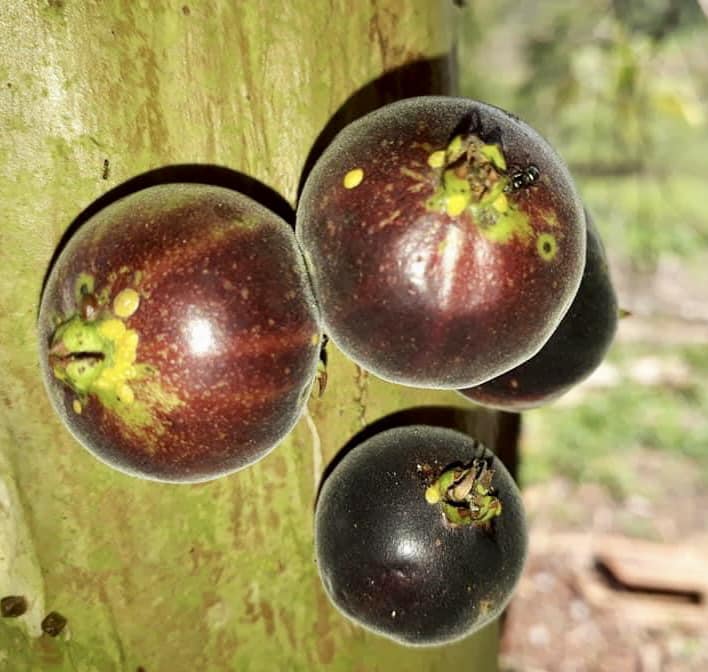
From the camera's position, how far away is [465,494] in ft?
5.16

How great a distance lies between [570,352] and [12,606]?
1.29m

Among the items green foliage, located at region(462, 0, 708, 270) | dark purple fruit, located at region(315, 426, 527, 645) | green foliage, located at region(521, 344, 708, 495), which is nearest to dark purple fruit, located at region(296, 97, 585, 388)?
dark purple fruit, located at region(315, 426, 527, 645)

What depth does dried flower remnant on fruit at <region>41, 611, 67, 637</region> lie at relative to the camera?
5.45 ft

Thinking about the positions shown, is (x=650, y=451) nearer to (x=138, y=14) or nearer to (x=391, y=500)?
(x=391, y=500)

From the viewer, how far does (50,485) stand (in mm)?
1601

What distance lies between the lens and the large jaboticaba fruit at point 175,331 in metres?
1.33

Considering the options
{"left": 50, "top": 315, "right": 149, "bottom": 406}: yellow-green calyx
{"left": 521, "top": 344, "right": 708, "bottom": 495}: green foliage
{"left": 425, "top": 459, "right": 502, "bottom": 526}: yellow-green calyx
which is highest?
{"left": 50, "top": 315, "right": 149, "bottom": 406}: yellow-green calyx

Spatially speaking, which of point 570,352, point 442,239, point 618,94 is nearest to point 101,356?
point 442,239

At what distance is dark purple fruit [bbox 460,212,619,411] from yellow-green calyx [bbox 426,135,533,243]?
51 cm

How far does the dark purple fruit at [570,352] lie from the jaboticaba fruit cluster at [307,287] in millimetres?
300

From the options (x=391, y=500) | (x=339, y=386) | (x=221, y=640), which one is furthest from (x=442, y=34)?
(x=221, y=640)

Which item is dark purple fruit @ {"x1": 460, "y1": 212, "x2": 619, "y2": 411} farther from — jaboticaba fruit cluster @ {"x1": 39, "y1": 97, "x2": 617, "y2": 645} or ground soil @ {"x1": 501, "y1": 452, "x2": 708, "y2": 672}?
ground soil @ {"x1": 501, "y1": 452, "x2": 708, "y2": 672}

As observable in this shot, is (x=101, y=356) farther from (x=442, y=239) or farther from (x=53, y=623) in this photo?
(x=53, y=623)

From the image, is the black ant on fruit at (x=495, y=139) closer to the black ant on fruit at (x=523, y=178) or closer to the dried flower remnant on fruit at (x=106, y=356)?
the black ant on fruit at (x=523, y=178)
